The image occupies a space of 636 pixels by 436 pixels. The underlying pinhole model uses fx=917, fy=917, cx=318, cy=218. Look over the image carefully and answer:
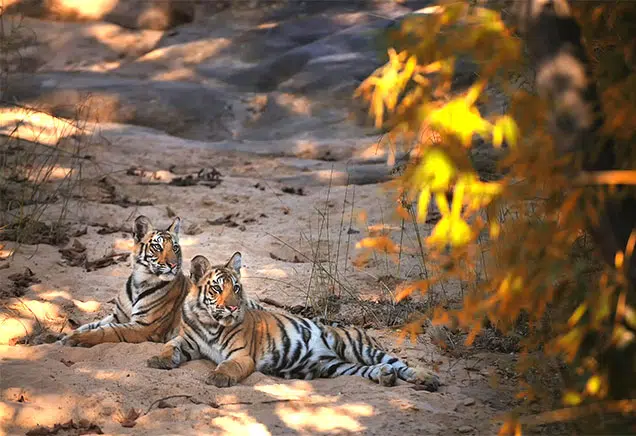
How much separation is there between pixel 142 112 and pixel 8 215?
536cm

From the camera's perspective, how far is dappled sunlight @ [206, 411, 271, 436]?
14.8 feet

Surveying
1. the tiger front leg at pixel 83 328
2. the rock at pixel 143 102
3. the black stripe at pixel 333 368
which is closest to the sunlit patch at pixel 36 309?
the tiger front leg at pixel 83 328

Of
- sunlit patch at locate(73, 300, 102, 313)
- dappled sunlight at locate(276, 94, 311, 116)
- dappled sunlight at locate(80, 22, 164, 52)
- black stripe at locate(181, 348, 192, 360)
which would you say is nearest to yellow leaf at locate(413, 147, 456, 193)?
black stripe at locate(181, 348, 192, 360)

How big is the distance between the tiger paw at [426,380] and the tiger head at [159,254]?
1.91 m

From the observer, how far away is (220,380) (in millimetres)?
5160

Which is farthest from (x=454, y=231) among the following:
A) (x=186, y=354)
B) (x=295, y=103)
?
(x=295, y=103)

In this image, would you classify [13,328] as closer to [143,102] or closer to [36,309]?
[36,309]

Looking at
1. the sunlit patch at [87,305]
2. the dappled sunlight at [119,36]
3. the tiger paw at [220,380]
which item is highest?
the dappled sunlight at [119,36]

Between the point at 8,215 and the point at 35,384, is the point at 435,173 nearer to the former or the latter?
the point at 35,384

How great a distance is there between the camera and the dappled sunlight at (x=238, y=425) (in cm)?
450

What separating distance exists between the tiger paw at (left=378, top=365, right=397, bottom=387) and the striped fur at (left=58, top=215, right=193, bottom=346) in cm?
156

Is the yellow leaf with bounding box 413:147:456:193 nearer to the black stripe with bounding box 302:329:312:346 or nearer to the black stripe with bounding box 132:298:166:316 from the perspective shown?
the black stripe with bounding box 302:329:312:346

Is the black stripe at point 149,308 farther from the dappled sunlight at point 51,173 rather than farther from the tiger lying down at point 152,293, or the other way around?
the dappled sunlight at point 51,173

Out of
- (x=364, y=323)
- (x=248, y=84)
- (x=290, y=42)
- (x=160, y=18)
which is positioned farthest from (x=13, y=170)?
(x=160, y=18)
